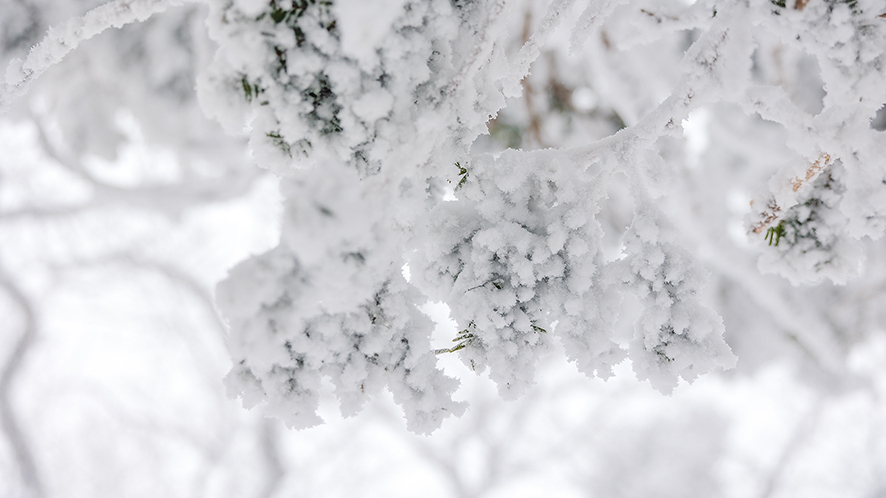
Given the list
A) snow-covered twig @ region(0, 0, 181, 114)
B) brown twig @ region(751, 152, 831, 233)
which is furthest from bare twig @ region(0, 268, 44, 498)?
brown twig @ region(751, 152, 831, 233)

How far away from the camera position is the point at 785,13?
86 cm

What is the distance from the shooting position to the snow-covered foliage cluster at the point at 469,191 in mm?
691

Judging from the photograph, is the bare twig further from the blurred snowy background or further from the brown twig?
the brown twig

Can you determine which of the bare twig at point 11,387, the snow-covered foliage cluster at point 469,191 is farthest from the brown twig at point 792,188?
the bare twig at point 11,387

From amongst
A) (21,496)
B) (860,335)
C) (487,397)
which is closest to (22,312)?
(21,496)

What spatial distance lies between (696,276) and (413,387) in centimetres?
61

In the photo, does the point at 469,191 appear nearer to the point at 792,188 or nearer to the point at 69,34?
the point at 792,188

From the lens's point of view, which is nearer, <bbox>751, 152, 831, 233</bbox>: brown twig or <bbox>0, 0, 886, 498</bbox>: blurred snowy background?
<bbox>751, 152, 831, 233</bbox>: brown twig

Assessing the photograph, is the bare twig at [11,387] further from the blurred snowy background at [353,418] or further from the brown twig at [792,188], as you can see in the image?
Answer: the brown twig at [792,188]

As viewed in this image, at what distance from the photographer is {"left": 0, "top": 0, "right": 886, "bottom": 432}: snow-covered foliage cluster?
0.69m

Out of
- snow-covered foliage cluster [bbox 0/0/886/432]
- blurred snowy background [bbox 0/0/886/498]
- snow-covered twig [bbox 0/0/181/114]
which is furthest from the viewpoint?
blurred snowy background [bbox 0/0/886/498]

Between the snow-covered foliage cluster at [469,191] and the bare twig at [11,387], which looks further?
the bare twig at [11,387]

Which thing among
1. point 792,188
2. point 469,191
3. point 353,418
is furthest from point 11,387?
point 792,188

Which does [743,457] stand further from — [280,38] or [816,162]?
[280,38]
